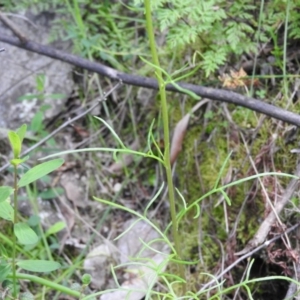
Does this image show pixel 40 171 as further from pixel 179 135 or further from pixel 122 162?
pixel 122 162

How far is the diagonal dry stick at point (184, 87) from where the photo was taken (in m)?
1.76

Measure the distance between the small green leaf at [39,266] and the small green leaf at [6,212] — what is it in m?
0.13

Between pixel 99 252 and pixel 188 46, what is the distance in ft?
3.11

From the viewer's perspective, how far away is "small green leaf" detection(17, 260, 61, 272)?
1382 mm

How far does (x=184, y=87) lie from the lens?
199 centimetres

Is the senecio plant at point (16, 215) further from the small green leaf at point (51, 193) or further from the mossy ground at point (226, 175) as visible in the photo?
the small green leaf at point (51, 193)

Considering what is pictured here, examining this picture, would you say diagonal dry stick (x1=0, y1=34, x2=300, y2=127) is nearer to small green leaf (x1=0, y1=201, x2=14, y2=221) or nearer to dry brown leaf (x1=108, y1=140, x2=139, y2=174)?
dry brown leaf (x1=108, y1=140, x2=139, y2=174)

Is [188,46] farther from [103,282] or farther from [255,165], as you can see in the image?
[103,282]

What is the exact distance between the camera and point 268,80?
82.2 inches

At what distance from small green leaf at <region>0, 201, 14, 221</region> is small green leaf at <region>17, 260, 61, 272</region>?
0.43ft

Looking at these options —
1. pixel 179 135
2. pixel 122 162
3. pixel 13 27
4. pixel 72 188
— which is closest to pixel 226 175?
pixel 179 135

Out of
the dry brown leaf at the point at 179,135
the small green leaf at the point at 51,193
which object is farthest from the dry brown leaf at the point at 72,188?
the dry brown leaf at the point at 179,135

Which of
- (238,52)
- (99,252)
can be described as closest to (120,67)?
(238,52)

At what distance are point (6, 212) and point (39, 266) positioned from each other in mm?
168
